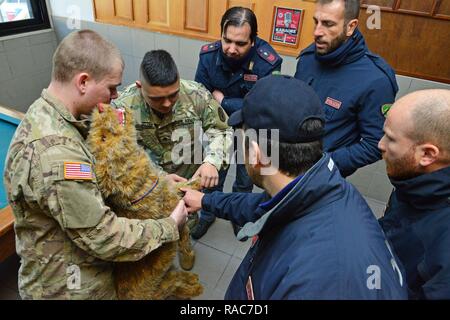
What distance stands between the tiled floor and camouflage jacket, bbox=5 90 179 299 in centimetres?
98

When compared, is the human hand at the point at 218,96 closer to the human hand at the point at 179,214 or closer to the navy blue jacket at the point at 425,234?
the human hand at the point at 179,214

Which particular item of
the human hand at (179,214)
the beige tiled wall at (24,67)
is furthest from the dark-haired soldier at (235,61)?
the beige tiled wall at (24,67)

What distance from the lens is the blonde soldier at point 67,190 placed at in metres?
1.01

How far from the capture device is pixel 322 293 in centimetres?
73

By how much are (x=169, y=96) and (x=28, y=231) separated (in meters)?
0.98

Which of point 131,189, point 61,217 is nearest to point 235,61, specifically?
point 131,189

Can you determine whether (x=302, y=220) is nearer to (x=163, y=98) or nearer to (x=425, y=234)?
(x=425, y=234)

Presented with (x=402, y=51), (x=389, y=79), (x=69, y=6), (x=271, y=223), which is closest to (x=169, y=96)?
(x=271, y=223)

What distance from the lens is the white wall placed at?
3.85 metres

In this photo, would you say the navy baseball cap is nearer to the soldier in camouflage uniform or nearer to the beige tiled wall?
the soldier in camouflage uniform

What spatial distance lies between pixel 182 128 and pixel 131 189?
88 cm

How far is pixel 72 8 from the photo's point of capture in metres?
3.97

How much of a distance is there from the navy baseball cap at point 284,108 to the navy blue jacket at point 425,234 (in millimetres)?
469

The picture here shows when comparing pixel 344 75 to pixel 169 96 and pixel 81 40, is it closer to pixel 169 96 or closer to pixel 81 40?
pixel 169 96
